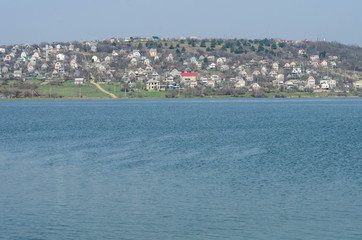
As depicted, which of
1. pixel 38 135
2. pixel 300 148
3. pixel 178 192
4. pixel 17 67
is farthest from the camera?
pixel 17 67

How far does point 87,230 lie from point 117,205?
3442 mm

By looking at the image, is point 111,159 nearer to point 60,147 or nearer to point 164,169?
point 164,169

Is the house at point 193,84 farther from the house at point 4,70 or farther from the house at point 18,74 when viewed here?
Answer: the house at point 4,70

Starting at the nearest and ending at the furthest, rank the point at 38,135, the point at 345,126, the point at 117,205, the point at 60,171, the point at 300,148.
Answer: the point at 117,205 → the point at 60,171 → the point at 300,148 → the point at 38,135 → the point at 345,126

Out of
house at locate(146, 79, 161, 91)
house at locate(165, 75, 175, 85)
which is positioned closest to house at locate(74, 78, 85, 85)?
house at locate(146, 79, 161, 91)

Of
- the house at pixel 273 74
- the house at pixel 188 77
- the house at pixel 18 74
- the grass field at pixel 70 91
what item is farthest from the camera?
the house at pixel 273 74

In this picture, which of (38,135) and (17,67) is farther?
(17,67)

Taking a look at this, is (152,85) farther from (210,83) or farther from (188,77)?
(210,83)

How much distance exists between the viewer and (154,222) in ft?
62.6

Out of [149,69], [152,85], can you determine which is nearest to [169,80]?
[152,85]

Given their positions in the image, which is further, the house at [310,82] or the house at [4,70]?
the house at [4,70]

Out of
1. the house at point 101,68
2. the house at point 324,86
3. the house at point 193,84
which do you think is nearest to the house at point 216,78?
the house at point 193,84

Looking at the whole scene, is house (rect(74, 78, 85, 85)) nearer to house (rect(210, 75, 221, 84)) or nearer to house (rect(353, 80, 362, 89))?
house (rect(210, 75, 221, 84))

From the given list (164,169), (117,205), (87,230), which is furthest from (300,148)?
(87,230)
